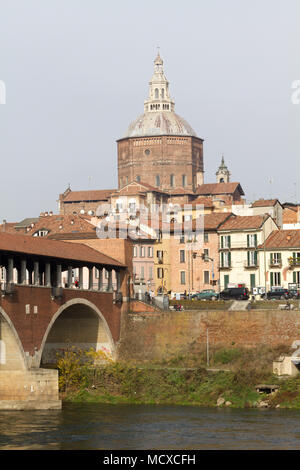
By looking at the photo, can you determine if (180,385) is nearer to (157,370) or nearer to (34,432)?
(157,370)

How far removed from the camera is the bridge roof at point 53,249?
64.6m

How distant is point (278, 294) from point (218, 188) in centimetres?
7526

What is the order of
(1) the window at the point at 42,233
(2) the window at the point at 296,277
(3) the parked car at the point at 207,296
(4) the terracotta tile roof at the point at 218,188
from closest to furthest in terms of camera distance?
1. (3) the parked car at the point at 207,296
2. (2) the window at the point at 296,277
3. (1) the window at the point at 42,233
4. (4) the terracotta tile roof at the point at 218,188

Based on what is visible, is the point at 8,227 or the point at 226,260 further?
the point at 8,227

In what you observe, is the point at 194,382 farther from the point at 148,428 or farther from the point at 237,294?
the point at 237,294

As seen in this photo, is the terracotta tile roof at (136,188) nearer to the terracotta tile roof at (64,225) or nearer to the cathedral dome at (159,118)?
the cathedral dome at (159,118)

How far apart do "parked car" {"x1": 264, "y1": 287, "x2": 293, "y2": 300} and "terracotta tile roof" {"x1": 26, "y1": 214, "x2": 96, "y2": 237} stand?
30.7 metres

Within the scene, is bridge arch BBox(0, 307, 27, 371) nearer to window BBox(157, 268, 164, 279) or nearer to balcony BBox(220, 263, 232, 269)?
balcony BBox(220, 263, 232, 269)

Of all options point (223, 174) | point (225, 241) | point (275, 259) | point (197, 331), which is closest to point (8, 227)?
point (223, 174)

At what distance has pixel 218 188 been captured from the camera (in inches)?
6344

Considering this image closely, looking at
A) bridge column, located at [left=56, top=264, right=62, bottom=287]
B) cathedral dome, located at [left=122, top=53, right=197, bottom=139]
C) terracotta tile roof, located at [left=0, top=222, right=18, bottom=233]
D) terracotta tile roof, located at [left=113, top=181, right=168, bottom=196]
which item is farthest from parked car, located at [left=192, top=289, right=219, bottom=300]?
cathedral dome, located at [left=122, top=53, right=197, bottom=139]

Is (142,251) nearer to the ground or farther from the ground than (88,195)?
nearer to the ground

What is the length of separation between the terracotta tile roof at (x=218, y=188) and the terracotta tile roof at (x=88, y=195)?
43.9ft

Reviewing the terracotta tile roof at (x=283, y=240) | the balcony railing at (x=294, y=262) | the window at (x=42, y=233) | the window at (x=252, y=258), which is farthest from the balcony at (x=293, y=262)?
the window at (x=42, y=233)
